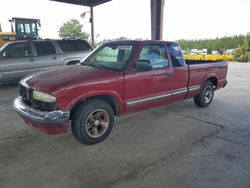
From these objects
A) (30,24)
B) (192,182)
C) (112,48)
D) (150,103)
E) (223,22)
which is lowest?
(192,182)

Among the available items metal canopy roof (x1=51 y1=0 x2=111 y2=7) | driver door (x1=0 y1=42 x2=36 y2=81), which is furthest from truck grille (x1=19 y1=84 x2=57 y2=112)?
metal canopy roof (x1=51 y1=0 x2=111 y2=7)

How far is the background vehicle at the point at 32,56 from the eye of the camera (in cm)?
721

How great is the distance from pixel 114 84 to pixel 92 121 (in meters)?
0.70

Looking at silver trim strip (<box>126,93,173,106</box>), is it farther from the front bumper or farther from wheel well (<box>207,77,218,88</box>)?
wheel well (<box>207,77,218,88</box>)

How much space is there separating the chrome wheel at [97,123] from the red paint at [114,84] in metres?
0.31

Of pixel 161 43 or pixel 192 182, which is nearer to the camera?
pixel 192 182

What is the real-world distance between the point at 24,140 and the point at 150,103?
237 centimetres

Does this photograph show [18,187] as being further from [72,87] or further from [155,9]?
[155,9]

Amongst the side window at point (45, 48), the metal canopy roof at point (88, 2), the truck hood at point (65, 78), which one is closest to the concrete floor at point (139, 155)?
the truck hood at point (65, 78)

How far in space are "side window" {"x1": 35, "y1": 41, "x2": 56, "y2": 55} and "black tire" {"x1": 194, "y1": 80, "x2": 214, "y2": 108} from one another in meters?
5.37

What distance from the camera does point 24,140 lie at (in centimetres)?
367

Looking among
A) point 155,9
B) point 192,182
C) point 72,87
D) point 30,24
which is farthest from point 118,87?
point 30,24

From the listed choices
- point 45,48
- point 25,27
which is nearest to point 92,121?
point 45,48

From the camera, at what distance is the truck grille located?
3041mm
